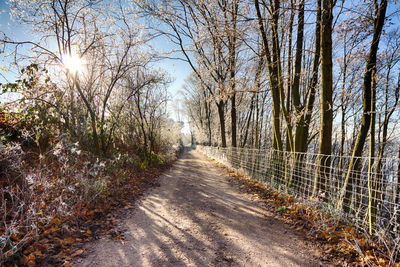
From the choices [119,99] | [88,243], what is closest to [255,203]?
[88,243]

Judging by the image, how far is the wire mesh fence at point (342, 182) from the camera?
2.66 metres

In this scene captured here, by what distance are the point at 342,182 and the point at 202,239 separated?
9.31 ft

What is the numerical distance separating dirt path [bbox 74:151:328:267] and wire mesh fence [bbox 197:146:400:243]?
981 millimetres

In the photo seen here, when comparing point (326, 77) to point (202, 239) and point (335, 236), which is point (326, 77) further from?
point (202, 239)

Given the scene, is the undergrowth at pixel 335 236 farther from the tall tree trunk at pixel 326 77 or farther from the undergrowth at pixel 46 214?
the undergrowth at pixel 46 214

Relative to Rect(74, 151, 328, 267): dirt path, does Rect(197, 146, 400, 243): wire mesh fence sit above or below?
above

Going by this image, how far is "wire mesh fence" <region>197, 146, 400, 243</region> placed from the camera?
2662 mm

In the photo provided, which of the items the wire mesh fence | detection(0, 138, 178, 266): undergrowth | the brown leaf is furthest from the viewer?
the wire mesh fence

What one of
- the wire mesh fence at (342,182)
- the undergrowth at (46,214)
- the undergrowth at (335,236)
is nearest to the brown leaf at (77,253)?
the undergrowth at (46,214)

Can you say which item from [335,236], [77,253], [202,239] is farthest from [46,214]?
[335,236]

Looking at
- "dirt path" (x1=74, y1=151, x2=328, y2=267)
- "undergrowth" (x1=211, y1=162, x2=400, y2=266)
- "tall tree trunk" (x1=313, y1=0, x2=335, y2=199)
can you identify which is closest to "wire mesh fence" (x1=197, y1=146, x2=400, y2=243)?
"undergrowth" (x1=211, y1=162, x2=400, y2=266)

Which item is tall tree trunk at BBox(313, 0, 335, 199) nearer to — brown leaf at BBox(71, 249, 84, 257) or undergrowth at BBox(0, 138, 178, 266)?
brown leaf at BBox(71, 249, 84, 257)

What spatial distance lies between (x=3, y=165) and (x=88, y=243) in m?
2.88

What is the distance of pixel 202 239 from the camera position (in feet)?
9.75
